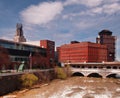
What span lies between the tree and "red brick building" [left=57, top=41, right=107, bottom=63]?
91832 mm

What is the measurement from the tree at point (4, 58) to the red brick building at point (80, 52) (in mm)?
91832

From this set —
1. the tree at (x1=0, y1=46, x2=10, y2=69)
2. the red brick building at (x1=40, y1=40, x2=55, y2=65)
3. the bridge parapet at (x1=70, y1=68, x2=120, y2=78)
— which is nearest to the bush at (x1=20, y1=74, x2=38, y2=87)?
the tree at (x1=0, y1=46, x2=10, y2=69)

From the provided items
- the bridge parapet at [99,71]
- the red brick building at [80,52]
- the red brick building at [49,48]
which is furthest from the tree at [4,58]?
the red brick building at [80,52]

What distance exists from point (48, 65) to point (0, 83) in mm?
70739

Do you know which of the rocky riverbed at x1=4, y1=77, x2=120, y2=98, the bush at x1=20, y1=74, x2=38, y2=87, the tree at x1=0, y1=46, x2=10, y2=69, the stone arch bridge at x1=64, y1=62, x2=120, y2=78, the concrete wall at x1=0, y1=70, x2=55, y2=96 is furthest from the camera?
the stone arch bridge at x1=64, y1=62, x2=120, y2=78

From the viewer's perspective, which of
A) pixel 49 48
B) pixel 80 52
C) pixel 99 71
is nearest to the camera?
pixel 99 71

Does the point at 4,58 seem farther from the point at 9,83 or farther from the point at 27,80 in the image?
the point at 9,83

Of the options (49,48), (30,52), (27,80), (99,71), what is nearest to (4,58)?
(27,80)

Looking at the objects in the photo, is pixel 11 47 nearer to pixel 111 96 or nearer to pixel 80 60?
pixel 111 96

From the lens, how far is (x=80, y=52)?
182 m

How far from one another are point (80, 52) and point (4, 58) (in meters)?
101

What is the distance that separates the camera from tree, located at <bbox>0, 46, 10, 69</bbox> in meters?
87.2

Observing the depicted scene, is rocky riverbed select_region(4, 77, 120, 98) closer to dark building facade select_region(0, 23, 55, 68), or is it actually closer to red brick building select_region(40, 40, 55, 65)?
dark building facade select_region(0, 23, 55, 68)

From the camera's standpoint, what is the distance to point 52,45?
474 ft
